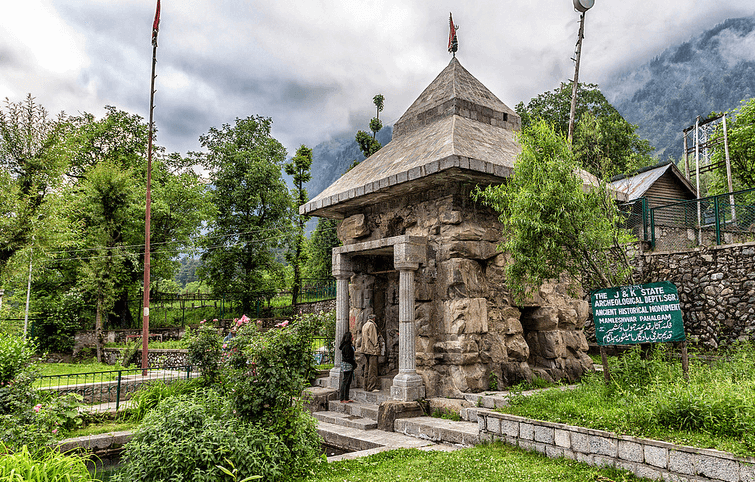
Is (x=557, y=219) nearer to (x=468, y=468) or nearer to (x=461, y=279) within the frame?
(x=461, y=279)

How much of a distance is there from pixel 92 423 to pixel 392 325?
6223 mm

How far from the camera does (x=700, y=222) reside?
12.5 m

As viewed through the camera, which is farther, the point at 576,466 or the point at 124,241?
the point at 124,241

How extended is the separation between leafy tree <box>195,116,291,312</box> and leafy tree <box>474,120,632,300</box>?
1981 centimetres

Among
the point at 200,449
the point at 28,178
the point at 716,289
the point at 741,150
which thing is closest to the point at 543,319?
the point at 716,289

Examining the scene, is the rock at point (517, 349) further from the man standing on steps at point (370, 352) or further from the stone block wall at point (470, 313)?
the man standing on steps at point (370, 352)

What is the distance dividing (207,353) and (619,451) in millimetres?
5593

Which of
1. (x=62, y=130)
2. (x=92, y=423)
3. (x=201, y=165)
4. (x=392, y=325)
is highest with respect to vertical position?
(x=201, y=165)

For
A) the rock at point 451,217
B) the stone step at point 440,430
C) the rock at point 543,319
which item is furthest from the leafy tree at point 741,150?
the stone step at point 440,430

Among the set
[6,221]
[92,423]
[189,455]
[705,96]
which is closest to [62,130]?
[6,221]

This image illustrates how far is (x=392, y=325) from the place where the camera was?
11.0 metres

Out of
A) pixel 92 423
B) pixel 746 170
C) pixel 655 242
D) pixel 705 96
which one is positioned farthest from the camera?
pixel 705 96

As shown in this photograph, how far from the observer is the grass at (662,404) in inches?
178

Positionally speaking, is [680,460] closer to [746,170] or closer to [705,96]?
[746,170]
